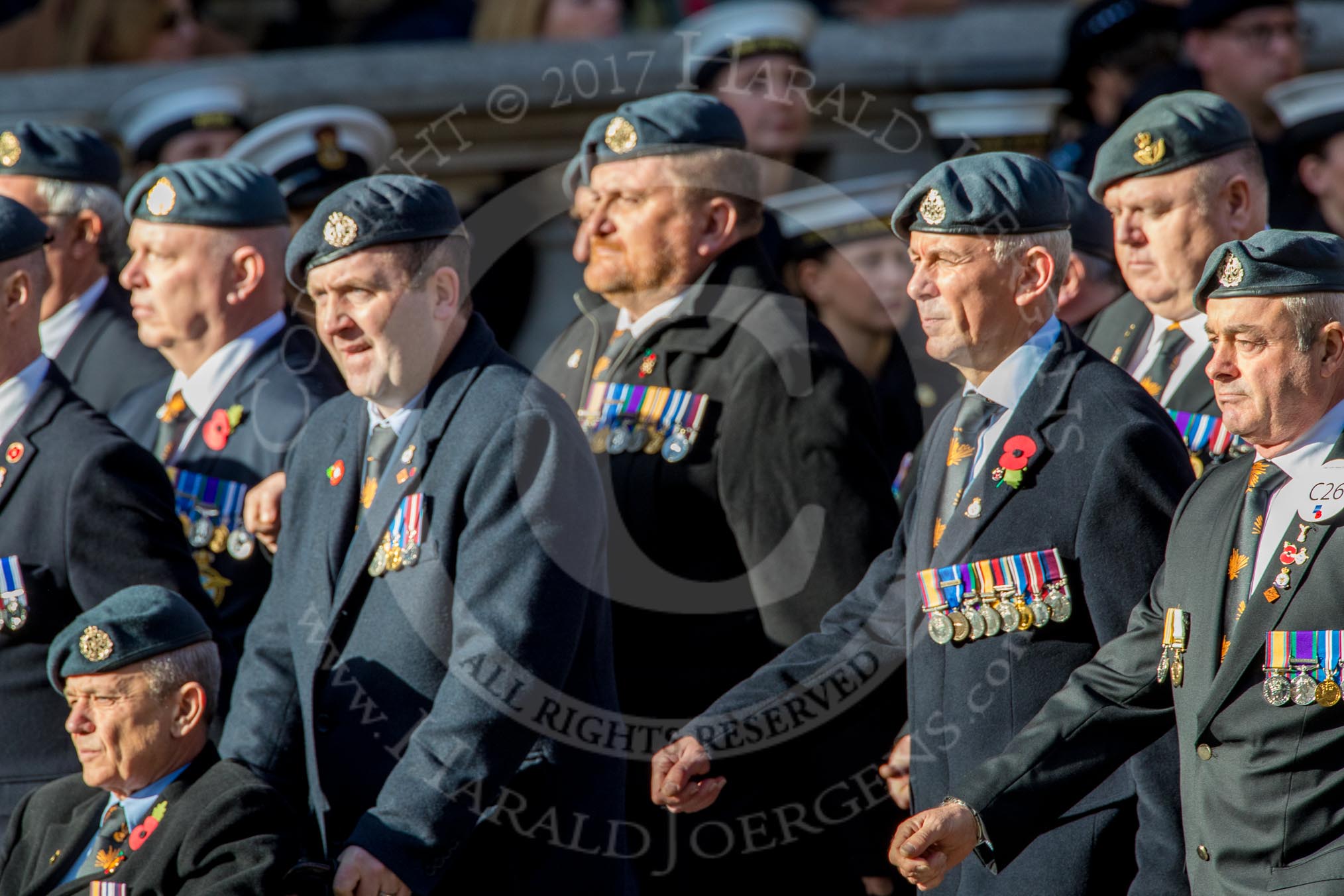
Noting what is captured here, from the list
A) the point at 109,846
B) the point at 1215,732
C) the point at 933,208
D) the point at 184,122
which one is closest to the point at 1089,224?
the point at 933,208

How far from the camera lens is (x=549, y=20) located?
8.72 metres

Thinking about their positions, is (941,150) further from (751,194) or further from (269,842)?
(269,842)

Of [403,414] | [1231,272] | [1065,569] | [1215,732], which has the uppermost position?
[1231,272]

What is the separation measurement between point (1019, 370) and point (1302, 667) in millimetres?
966

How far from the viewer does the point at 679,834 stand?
17.5 ft

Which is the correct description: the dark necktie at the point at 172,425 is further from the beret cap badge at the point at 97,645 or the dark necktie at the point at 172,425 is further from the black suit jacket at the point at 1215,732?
the black suit jacket at the point at 1215,732

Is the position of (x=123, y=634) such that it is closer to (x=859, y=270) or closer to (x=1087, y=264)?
(x=1087, y=264)

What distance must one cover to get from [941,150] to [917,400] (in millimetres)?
1232

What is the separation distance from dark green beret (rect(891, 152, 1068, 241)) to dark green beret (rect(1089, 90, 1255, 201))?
65 centimetres

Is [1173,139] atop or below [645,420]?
atop

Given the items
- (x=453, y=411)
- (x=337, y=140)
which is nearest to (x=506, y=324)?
(x=337, y=140)

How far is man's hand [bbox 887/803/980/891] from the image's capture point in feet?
12.3

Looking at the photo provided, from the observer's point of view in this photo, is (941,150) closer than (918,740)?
No

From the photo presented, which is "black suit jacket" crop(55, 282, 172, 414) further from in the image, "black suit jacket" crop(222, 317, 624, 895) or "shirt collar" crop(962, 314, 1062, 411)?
"shirt collar" crop(962, 314, 1062, 411)
